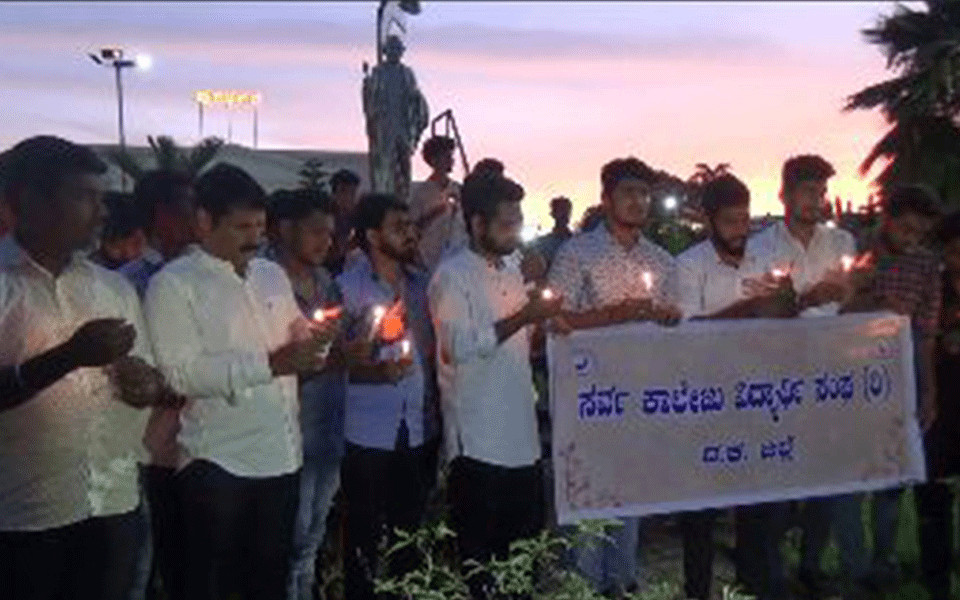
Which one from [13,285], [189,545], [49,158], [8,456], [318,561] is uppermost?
[49,158]

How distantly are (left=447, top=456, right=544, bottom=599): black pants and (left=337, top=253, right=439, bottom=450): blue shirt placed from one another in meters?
0.28

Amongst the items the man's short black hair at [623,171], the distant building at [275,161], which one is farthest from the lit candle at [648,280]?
the distant building at [275,161]

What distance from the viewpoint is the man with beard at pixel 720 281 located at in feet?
21.4

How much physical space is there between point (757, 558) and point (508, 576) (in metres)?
2.74

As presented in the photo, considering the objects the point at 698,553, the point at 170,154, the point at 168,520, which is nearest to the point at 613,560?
the point at 698,553

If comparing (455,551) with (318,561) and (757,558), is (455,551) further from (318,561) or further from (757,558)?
(757,558)

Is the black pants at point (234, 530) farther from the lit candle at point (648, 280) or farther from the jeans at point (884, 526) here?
the jeans at point (884, 526)

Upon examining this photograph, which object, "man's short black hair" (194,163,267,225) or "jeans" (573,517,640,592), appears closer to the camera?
"man's short black hair" (194,163,267,225)

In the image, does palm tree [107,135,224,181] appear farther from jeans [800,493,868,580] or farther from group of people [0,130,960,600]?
jeans [800,493,868,580]

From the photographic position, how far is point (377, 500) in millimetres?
6078

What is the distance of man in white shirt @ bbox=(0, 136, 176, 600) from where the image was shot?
13.6ft

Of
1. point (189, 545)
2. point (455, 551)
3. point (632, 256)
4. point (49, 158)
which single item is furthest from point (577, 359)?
point (49, 158)

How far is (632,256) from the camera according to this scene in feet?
20.9

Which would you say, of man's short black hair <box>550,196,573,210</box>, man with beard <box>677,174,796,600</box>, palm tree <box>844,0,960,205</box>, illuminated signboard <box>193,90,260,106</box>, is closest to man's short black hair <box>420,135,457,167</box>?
man with beard <box>677,174,796,600</box>
